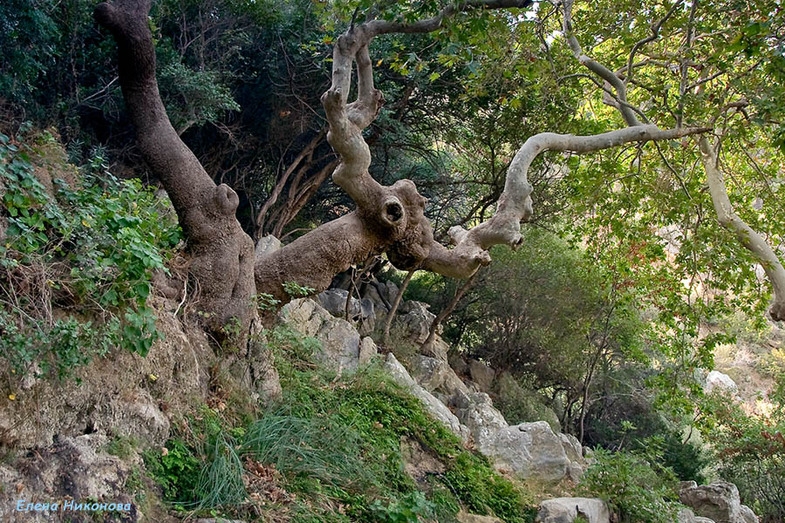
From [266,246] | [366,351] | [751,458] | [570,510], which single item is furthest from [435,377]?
[751,458]

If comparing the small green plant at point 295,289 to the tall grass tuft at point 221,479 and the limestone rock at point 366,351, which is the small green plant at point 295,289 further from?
the limestone rock at point 366,351

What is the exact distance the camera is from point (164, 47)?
837 cm

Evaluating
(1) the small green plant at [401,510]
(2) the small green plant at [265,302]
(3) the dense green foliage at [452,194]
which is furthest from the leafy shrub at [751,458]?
(2) the small green plant at [265,302]

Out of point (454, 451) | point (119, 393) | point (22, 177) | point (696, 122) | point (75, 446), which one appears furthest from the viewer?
point (696, 122)

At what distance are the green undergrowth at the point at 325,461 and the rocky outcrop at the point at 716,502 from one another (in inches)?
193

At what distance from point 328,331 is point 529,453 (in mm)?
3193

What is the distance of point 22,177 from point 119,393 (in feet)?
4.45

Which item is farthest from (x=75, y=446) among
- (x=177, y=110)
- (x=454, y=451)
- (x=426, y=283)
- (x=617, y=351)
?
(x=617, y=351)

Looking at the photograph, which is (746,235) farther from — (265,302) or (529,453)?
(265,302)

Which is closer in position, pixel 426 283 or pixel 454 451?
pixel 454 451

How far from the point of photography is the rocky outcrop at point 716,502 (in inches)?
372

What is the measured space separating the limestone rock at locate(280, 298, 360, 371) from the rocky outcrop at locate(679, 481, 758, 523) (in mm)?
6269

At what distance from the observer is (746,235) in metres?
6.67

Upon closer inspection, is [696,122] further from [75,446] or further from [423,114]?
[75,446]
